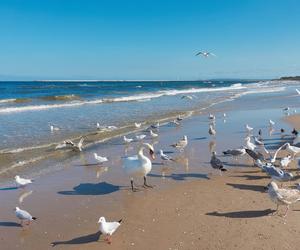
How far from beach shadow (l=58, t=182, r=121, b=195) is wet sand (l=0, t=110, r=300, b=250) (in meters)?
0.02

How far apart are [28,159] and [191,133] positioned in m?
7.80

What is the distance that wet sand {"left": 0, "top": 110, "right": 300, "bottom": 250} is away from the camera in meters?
6.78

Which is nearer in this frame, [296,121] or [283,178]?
[283,178]

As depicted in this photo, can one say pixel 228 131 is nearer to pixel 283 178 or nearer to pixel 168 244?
pixel 283 178

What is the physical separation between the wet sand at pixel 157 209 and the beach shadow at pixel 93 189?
2cm

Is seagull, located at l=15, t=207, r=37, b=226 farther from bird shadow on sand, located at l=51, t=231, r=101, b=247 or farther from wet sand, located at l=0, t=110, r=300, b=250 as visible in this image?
bird shadow on sand, located at l=51, t=231, r=101, b=247

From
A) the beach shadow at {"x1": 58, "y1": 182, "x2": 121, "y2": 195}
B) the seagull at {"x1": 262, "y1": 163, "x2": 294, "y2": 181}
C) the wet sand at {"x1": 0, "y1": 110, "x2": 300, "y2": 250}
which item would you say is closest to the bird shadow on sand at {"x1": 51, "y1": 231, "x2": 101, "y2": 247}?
the wet sand at {"x1": 0, "y1": 110, "x2": 300, "y2": 250}

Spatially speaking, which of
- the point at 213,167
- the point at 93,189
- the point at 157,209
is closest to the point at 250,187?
the point at 213,167

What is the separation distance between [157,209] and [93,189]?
2129mm

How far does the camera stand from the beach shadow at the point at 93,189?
9477 mm

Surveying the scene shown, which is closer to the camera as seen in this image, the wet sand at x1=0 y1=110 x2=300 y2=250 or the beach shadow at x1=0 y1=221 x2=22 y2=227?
the wet sand at x1=0 y1=110 x2=300 y2=250

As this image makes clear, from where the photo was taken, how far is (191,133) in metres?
18.6

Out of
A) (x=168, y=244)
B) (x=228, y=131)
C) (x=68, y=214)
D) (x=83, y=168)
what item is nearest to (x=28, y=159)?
(x=83, y=168)

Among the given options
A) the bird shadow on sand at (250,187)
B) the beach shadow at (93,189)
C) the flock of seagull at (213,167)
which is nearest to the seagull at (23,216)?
the flock of seagull at (213,167)
